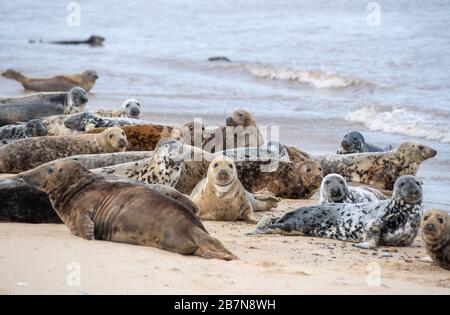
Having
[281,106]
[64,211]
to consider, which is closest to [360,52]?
[281,106]

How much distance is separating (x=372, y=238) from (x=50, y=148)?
4.30 meters

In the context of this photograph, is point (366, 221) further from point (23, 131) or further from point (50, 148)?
point (23, 131)

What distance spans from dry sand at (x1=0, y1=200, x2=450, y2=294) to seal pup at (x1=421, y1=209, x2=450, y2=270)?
94 mm

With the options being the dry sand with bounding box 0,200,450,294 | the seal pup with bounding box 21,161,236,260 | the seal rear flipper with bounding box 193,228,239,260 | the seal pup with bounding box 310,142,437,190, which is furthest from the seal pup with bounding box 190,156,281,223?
the seal pup with bounding box 310,142,437,190

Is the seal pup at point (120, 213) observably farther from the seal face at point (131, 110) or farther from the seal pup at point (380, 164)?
the seal face at point (131, 110)

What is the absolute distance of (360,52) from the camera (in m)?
24.1

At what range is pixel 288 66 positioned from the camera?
22500 millimetres

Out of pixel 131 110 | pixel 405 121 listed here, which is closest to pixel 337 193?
pixel 131 110

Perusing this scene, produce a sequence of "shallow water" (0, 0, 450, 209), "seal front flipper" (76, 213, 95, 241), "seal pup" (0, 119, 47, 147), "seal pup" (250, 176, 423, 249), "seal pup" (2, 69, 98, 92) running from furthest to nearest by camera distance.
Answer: "seal pup" (2, 69, 98, 92) < "shallow water" (0, 0, 450, 209) < "seal pup" (0, 119, 47, 147) < "seal pup" (250, 176, 423, 249) < "seal front flipper" (76, 213, 95, 241)

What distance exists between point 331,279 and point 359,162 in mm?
5527

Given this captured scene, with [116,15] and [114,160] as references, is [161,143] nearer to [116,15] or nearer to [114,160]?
[114,160]

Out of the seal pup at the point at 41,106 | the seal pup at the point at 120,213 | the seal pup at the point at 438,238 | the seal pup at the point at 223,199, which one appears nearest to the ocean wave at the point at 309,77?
the seal pup at the point at 41,106

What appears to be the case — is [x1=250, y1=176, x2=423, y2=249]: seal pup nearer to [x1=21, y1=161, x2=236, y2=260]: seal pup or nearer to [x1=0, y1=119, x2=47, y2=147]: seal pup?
[x1=21, y1=161, x2=236, y2=260]: seal pup

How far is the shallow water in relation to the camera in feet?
48.9
